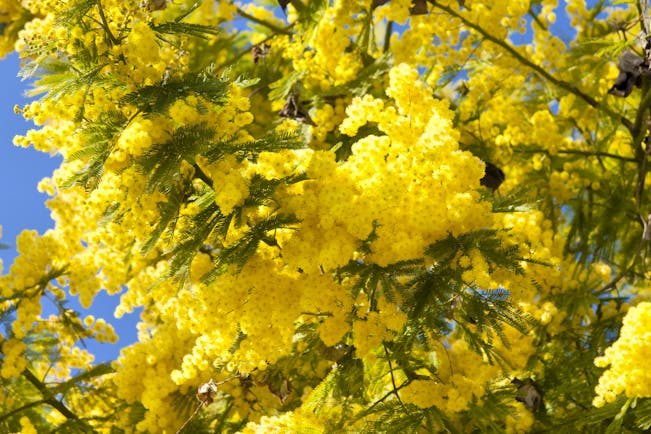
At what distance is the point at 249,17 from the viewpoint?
23.2ft

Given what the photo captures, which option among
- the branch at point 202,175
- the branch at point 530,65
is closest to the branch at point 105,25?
the branch at point 202,175

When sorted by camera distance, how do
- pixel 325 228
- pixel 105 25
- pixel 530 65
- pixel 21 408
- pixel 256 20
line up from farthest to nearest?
pixel 256 20 → pixel 530 65 → pixel 21 408 → pixel 105 25 → pixel 325 228

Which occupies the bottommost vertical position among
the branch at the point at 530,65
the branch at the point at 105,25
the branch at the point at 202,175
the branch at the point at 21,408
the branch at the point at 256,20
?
the branch at the point at 202,175

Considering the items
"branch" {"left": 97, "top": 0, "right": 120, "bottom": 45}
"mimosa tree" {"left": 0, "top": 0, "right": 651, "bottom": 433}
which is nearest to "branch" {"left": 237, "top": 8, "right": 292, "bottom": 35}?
"mimosa tree" {"left": 0, "top": 0, "right": 651, "bottom": 433}

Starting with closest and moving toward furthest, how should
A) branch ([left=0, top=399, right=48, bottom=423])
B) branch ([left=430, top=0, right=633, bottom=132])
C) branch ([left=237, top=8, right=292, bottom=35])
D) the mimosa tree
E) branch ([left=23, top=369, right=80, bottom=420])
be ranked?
the mimosa tree
branch ([left=0, top=399, right=48, bottom=423])
branch ([left=23, top=369, right=80, bottom=420])
branch ([left=430, top=0, right=633, bottom=132])
branch ([left=237, top=8, right=292, bottom=35])

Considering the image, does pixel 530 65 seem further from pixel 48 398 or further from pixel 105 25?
pixel 48 398

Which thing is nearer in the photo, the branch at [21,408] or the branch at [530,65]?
the branch at [21,408]

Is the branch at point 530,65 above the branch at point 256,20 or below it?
below

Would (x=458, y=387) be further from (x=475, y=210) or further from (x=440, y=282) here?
(x=475, y=210)

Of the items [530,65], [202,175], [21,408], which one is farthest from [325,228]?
[530,65]

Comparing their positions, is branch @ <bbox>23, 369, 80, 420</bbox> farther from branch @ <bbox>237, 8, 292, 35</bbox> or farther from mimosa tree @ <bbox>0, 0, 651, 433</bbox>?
branch @ <bbox>237, 8, 292, 35</bbox>

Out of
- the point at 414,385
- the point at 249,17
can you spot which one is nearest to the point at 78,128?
the point at 414,385

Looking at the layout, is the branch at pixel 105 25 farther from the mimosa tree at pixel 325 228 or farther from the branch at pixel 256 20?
the branch at pixel 256 20

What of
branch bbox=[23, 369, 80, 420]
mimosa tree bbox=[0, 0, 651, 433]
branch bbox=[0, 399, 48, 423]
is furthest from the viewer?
branch bbox=[23, 369, 80, 420]
